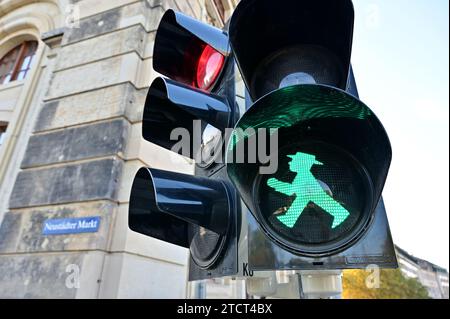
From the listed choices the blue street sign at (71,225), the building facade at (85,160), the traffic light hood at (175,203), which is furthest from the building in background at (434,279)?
the traffic light hood at (175,203)

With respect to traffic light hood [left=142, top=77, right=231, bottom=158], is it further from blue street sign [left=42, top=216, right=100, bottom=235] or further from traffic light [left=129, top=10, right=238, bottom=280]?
blue street sign [left=42, top=216, right=100, bottom=235]

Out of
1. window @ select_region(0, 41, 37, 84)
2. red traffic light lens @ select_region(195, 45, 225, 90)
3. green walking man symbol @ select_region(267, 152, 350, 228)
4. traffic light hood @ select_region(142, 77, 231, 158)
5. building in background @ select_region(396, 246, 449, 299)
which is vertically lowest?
green walking man symbol @ select_region(267, 152, 350, 228)

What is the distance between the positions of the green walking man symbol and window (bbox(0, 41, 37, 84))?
6.31 meters

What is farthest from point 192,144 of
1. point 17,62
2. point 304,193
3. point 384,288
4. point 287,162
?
point 384,288

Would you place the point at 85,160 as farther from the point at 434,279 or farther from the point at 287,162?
the point at 434,279

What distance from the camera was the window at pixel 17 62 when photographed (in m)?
5.89

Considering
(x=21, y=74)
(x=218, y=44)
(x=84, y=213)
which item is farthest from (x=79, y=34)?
(x=218, y=44)

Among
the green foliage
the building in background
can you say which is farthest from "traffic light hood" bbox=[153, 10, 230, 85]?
the building in background

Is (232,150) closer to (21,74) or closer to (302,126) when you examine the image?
(302,126)

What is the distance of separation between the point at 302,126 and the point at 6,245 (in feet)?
12.0

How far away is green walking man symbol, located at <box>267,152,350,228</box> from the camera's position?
1201 mm

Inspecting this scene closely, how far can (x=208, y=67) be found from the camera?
2105mm

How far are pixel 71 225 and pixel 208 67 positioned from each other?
7.49ft
